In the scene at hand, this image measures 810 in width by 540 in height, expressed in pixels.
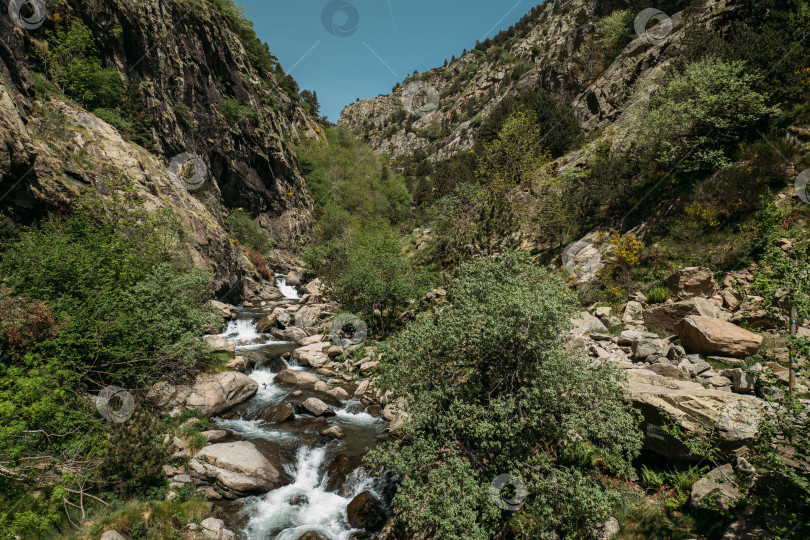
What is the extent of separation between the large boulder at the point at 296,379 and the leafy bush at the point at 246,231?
Result: 25.6 m

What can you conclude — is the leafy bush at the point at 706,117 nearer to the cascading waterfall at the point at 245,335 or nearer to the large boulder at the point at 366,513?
the large boulder at the point at 366,513

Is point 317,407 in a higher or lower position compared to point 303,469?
higher

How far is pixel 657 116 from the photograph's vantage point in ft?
53.5

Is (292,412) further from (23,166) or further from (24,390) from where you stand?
(23,166)

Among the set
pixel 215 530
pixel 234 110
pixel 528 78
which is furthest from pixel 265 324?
pixel 528 78

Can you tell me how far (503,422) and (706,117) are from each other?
16909mm

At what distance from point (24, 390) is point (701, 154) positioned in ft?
77.7

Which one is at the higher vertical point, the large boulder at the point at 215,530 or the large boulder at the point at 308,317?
the large boulder at the point at 308,317

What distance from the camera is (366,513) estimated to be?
821cm

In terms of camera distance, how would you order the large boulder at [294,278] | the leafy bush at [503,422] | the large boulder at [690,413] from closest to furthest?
the large boulder at [690,413], the leafy bush at [503,422], the large boulder at [294,278]

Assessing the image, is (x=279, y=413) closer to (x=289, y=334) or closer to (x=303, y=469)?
(x=303, y=469)

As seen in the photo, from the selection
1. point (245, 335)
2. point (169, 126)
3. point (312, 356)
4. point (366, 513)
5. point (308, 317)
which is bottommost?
point (366, 513)

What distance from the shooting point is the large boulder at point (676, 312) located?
9742 millimetres

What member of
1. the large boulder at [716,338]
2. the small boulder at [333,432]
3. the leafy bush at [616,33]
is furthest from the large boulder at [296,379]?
the leafy bush at [616,33]
